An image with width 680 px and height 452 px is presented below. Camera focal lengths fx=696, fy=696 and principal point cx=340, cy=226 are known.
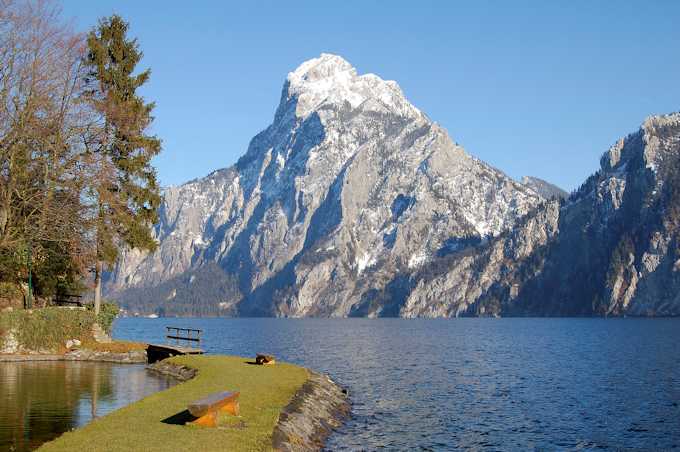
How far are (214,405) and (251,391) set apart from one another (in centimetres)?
1021

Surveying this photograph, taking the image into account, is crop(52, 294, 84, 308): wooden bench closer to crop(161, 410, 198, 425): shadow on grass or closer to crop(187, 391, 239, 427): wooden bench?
crop(161, 410, 198, 425): shadow on grass

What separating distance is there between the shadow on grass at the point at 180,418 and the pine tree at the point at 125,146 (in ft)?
121

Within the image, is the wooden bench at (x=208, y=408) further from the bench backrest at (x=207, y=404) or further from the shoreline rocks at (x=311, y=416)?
the shoreline rocks at (x=311, y=416)

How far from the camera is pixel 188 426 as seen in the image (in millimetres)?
29109

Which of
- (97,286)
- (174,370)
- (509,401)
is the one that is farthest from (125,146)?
(509,401)

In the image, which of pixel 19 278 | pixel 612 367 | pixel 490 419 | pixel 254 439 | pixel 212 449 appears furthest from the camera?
pixel 612 367

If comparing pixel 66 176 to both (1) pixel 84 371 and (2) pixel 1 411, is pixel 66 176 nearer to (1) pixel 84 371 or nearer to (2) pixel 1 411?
(1) pixel 84 371

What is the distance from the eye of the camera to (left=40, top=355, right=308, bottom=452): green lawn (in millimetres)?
25594

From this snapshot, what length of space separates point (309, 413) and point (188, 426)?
11.2 metres

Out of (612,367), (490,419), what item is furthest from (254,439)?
(612,367)

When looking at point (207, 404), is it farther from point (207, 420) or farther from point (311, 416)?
point (311, 416)

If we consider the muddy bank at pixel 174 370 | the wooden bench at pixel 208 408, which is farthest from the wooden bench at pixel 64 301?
the wooden bench at pixel 208 408

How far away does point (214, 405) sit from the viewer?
2933cm

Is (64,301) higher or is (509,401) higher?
(64,301)
